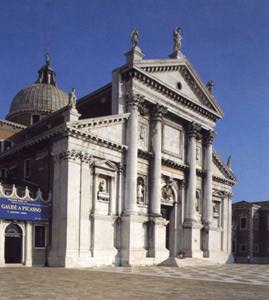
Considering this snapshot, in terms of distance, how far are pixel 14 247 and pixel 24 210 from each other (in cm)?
275

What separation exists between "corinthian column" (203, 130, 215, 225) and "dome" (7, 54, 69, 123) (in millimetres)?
22416

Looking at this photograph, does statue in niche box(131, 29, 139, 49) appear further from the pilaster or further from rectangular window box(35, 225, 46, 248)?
rectangular window box(35, 225, 46, 248)

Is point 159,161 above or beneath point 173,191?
above

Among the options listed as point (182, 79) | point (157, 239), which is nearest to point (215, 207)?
point (157, 239)

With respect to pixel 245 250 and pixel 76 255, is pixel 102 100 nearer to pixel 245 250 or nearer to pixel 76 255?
pixel 76 255

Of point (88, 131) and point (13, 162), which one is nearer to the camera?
point (88, 131)

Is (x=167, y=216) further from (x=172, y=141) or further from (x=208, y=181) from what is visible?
(x=172, y=141)

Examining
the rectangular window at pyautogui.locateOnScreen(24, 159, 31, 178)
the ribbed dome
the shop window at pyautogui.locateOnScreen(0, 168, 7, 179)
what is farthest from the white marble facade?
the ribbed dome

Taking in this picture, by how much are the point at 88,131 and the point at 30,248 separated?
30.5 feet

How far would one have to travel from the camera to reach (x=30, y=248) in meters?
30.1

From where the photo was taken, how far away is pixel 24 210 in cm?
2967

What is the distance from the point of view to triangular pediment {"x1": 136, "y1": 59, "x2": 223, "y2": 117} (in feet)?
126

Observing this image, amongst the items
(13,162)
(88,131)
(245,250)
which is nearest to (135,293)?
(88,131)

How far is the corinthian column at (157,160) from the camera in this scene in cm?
3728
